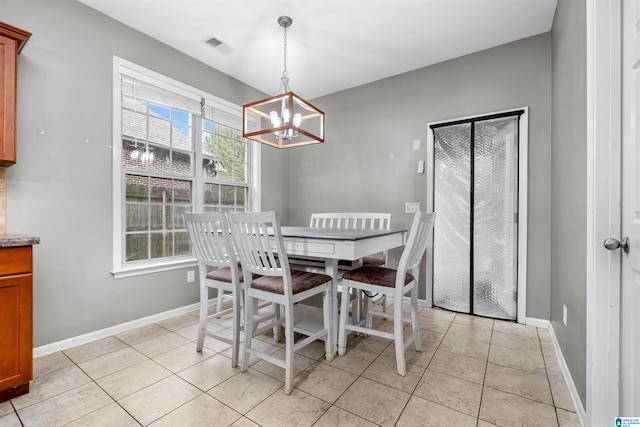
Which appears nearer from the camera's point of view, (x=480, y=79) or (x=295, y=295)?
(x=295, y=295)

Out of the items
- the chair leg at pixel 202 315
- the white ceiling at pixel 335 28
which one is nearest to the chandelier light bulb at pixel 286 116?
the white ceiling at pixel 335 28

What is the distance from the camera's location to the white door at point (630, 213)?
1.06m

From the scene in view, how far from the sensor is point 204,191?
3.30 meters

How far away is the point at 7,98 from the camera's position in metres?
1.75

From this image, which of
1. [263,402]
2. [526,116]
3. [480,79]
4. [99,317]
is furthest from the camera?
[480,79]

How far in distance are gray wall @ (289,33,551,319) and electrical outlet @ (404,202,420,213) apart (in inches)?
2.1

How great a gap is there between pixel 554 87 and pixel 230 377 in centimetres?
337

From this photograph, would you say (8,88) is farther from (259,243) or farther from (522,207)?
(522,207)

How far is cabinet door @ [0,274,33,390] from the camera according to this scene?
1.54 m

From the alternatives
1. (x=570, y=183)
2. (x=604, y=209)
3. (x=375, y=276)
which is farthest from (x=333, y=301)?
(x=570, y=183)

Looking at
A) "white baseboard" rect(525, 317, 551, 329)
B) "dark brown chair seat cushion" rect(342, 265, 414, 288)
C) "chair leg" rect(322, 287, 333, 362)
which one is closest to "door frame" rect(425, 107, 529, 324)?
"white baseboard" rect(525, 317, 551, 329)

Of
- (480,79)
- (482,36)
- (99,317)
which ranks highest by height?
(482,36)

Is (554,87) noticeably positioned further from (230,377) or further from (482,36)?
(230,377)

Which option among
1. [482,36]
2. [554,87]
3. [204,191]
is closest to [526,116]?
[554,87]
